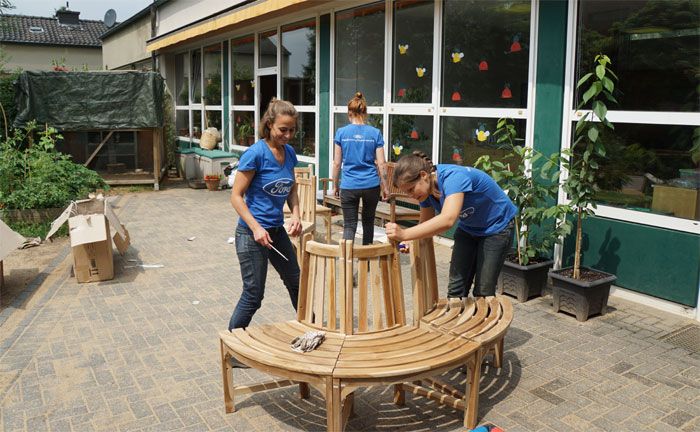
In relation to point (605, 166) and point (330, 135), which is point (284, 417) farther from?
point (330, 135)

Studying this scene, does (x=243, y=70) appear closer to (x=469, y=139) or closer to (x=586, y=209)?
(x=469, y=139)

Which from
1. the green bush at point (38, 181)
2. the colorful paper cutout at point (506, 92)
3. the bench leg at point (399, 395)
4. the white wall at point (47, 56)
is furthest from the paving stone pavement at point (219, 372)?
the white wall at point (47, 56)

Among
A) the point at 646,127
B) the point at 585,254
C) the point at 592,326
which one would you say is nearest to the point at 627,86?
the point at 646,127

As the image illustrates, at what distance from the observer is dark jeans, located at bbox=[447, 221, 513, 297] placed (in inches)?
152

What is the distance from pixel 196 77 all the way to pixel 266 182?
1419 centimetres

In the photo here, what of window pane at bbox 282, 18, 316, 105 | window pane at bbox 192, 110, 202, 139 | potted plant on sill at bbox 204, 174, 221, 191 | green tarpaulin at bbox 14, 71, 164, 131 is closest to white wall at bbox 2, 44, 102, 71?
window pane at bbox 192, 110, 202, 139

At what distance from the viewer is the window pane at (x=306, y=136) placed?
36.6ft

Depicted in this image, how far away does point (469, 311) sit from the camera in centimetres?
371

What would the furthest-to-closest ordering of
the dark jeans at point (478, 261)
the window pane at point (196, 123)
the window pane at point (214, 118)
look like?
the window pane at point (196, 123), the window pane at point (214, 118), the dark jeans at point (478, 261)

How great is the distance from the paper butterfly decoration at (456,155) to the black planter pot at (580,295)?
2662mm

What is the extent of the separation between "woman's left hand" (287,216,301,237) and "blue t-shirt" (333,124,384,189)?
6.08 ft

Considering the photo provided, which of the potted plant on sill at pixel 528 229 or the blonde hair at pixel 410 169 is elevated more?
the blonde hair at pixel 410 169

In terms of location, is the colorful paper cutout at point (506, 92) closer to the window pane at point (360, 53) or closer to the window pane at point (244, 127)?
the window pane at point (360, 53)

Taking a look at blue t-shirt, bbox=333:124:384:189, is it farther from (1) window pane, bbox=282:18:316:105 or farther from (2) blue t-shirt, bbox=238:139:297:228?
(1) window pane, bbox=282:18:316:105
